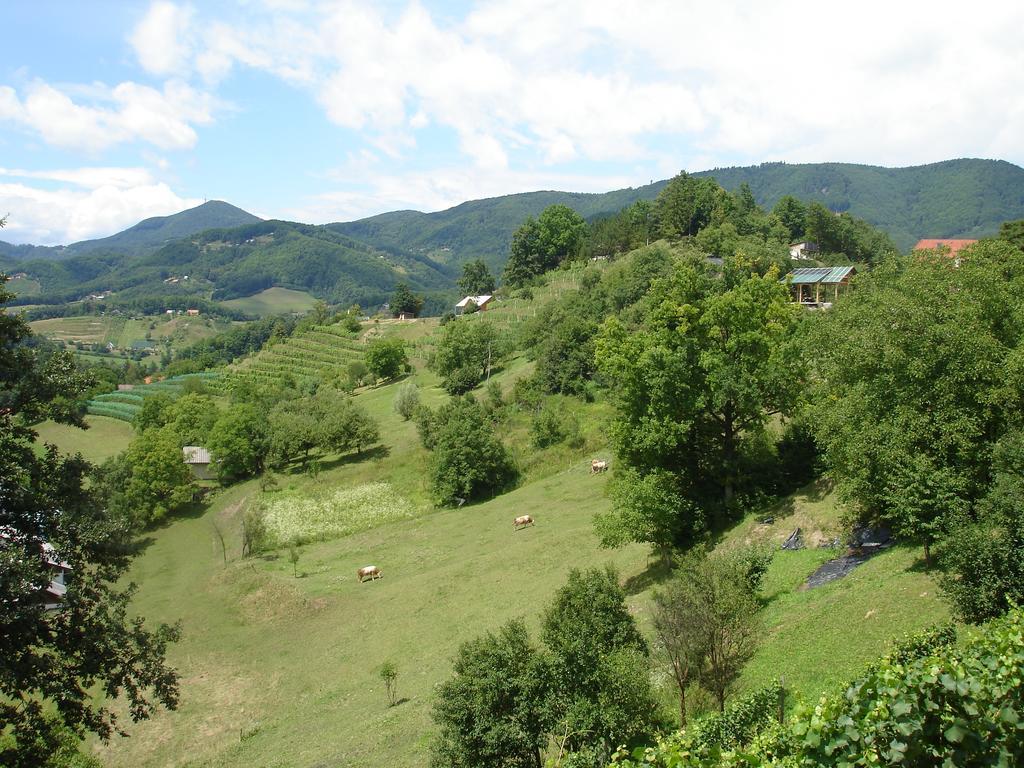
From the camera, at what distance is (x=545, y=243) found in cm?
11856

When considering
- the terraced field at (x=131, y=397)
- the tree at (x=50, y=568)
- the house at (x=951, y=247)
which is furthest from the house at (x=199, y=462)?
the house at (x=951, y=247)

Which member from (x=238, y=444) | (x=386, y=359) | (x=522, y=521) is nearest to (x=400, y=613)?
(x=522, y=521)

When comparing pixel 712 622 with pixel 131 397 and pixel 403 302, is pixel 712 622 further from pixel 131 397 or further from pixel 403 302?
pixel 403 302

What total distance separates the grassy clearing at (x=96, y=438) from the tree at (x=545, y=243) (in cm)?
6936

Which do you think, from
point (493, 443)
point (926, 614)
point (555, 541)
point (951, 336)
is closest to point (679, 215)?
point (493, 443)

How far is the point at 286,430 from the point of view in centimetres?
7062

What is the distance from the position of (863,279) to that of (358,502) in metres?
41.8

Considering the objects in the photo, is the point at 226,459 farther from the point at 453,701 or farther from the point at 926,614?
the point at 926,614

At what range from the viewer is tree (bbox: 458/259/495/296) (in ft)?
447

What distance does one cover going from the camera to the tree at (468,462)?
52031 millimetres

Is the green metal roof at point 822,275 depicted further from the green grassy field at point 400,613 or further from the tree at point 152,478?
the tree at point 152,478

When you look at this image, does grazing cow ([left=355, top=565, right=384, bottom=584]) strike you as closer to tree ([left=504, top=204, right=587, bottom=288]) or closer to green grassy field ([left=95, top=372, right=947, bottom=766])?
green grassy field ([left=95, top=372, right=947, bottom=766])

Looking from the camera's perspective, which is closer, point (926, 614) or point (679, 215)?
point (926, 614)

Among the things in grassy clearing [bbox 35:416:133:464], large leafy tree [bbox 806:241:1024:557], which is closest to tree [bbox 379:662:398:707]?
large leafy tree [bbox 806:241:1024:557]
